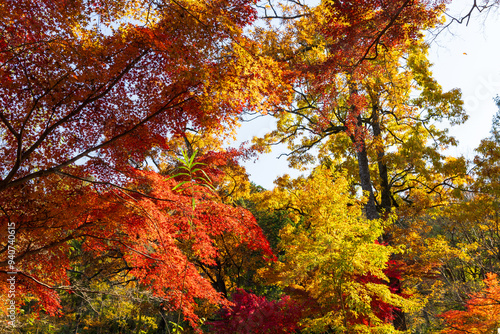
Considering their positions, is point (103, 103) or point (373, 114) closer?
point (103, 103)

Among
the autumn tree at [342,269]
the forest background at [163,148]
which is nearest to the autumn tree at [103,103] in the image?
the forest background at [163,148]

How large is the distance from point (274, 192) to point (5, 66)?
765cm

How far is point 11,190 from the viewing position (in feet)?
13.2

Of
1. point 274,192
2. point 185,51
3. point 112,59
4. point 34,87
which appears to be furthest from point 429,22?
point 274,192

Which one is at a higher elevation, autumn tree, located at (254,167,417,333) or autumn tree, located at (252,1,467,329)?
autumn tree, located at (252,1,467,329)

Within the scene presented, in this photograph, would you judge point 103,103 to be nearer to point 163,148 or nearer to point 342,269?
point 163,148

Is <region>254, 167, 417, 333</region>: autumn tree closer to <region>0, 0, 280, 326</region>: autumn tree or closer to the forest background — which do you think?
the forest background

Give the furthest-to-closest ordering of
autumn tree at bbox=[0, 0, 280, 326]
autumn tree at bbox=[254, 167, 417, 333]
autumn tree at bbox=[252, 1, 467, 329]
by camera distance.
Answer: autumn tree at bbox=[252, 1, 467, 329], autumn tree at bbox=[254, 167, 417, 333], autumn tree at bbox=[0, 0, 280, 326]

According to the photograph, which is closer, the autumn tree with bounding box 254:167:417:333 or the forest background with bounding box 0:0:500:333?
the forest background with bounding box 0:0:500:333

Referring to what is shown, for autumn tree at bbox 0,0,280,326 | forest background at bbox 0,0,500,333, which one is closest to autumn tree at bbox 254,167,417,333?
forest background at bbox 0,0,500,333

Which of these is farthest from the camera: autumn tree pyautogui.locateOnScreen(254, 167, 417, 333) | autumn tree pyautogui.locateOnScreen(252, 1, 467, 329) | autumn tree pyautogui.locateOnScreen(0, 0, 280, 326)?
autumn tree pyautogui.locateOnScreen(252, 1, 467, 329)

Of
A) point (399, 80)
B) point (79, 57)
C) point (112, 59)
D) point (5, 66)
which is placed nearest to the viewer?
point (5, 66)

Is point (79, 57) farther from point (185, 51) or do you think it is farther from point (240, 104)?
point (240, 104)

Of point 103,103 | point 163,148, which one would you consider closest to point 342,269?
point 163,148
